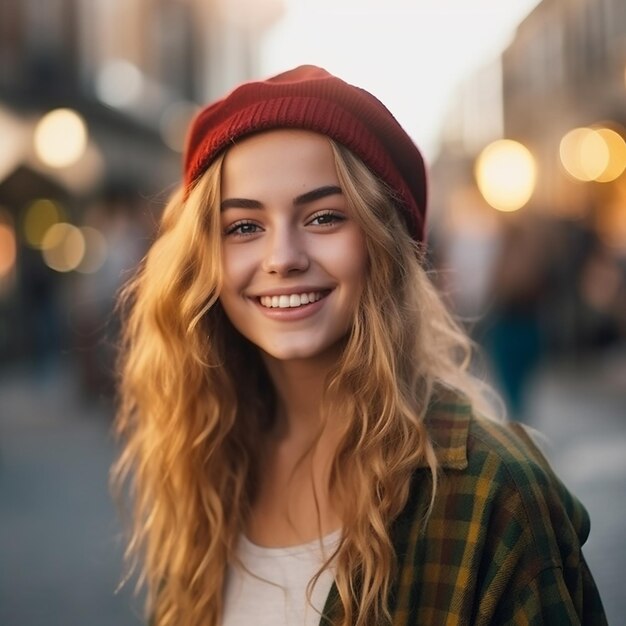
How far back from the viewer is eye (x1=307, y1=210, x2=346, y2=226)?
212 centimetres

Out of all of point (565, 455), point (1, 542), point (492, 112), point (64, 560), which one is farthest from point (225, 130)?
point (492, 112)

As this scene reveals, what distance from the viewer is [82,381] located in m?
11.8

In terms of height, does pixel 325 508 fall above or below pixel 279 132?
below

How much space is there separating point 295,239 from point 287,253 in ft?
0.14

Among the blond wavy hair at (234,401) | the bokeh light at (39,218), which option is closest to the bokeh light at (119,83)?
the bokeh light at (39,218)

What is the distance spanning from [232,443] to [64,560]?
11.7 feet

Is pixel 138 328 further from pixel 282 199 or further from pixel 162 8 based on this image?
Result: pixel 162 8

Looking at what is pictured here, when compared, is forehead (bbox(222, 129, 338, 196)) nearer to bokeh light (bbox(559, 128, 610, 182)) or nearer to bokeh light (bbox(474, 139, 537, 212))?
bokeh light (bbox(474, 139, 537, 212))

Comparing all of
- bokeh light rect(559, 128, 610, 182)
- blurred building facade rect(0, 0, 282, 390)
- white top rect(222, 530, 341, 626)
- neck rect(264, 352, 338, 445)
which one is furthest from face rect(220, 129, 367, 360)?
bokeh light rect(559, 128, 610, 182)

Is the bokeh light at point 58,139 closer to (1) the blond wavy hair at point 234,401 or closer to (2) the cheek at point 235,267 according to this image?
(1) the blond wavy hair at point 234,401

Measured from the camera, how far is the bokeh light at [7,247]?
16781 mm

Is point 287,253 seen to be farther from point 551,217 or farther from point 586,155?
point 586,155

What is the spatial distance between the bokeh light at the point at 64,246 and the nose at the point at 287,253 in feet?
57.2

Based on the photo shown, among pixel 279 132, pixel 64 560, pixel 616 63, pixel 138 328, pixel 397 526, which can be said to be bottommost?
pixel 64 560
